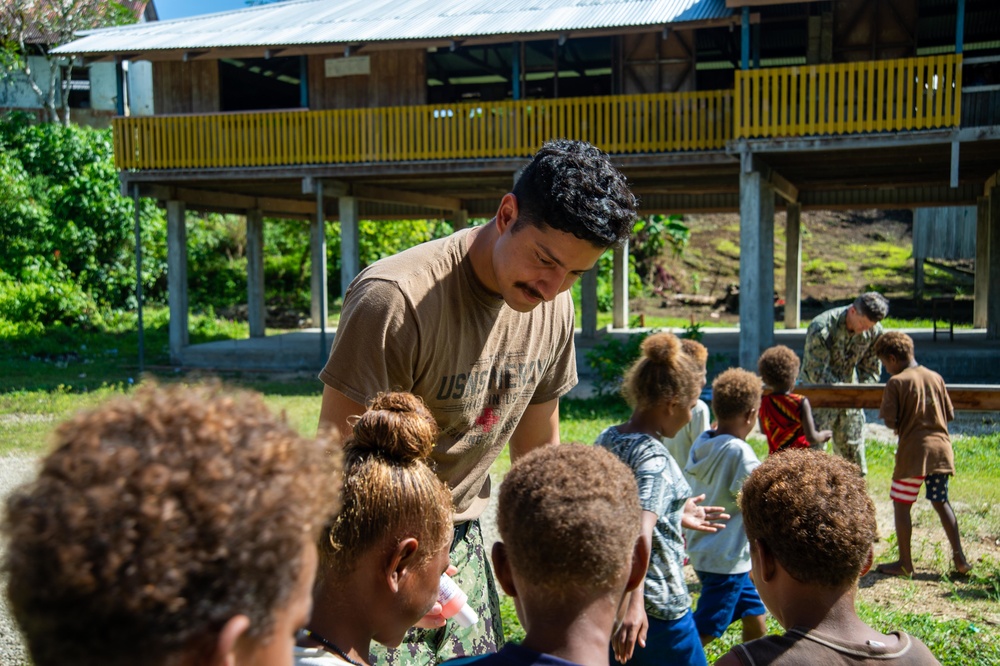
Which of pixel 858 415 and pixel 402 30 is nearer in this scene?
pixel 858 415

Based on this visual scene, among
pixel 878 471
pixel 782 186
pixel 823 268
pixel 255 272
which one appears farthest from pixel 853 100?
pixel 823 268

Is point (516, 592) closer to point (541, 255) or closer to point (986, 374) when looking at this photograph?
point (541, 255)

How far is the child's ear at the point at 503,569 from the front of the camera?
1842 millimetres

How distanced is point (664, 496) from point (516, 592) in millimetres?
1224

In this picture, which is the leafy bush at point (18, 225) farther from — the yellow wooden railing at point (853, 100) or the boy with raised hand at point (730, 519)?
the boy with raised hand at point (730, 519)

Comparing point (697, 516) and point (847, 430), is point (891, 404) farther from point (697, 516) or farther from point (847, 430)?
point (697, 516)

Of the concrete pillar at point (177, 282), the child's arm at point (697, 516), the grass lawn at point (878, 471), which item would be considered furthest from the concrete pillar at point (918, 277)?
the child's arm at point (697, 516)

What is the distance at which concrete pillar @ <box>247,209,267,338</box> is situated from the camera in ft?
68.7

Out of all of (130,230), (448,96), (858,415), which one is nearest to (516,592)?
(858,415)

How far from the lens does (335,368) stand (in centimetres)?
224

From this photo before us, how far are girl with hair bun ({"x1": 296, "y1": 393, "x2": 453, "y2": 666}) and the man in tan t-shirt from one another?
28 centimetres

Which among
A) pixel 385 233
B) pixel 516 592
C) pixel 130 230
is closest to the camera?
pixel 516 592

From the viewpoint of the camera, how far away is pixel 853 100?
12273 mm

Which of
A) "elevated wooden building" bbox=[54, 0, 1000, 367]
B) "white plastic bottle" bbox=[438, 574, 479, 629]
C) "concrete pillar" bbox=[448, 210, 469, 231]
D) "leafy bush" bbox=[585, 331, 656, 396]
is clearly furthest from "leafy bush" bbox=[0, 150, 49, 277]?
"white plastic bottle" bbox=[438, 574, 479, 629]
